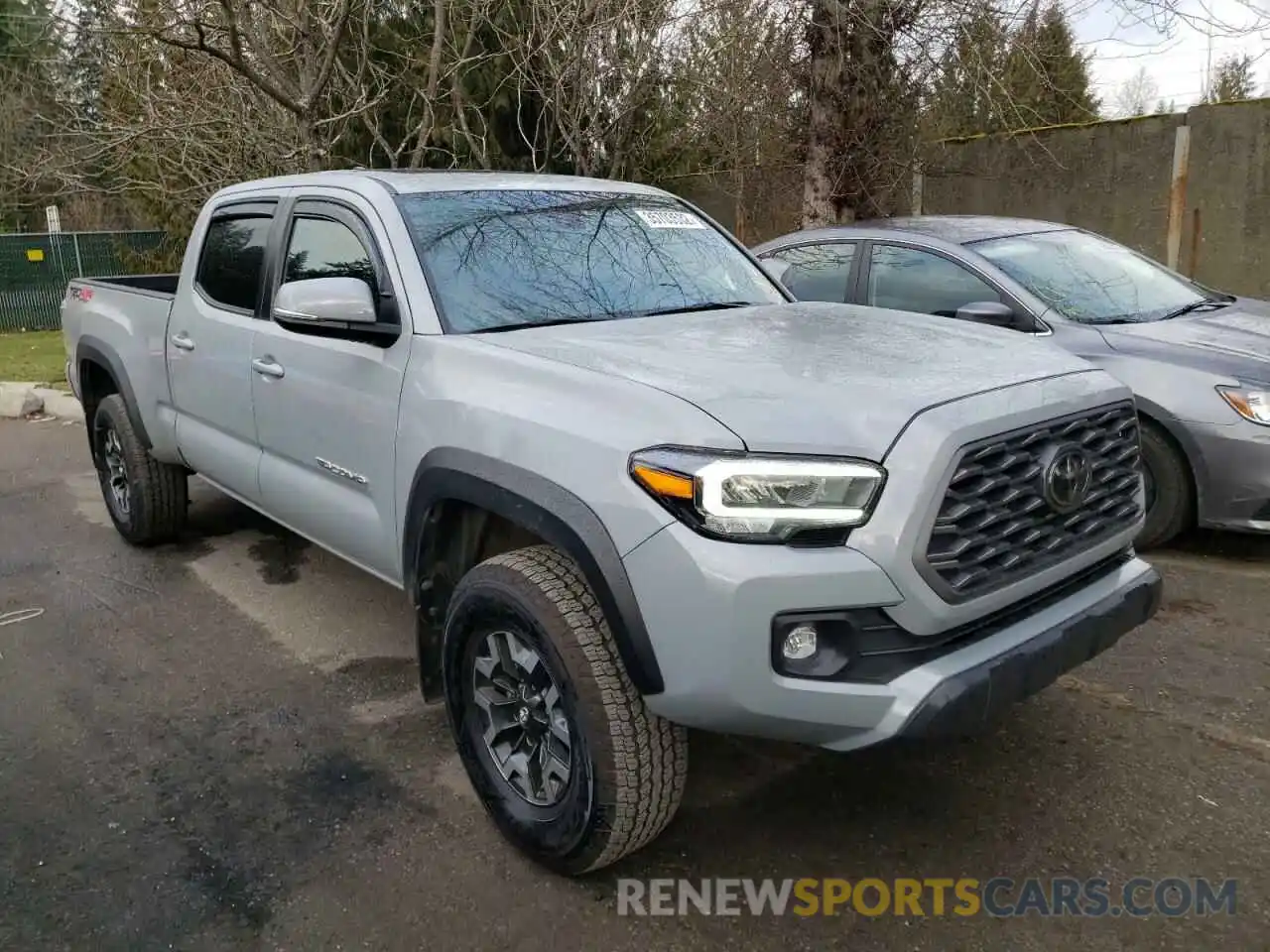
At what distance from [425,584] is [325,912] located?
0.97 meters

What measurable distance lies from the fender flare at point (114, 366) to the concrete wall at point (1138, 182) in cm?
740

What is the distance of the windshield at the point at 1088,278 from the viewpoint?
5.33 meters

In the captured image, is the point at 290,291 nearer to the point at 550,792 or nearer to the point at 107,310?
the point at 550,792

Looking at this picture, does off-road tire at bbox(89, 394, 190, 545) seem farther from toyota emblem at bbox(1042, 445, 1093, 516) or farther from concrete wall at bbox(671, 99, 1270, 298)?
concrete wall at bbox(671, 99, 1270, 298)

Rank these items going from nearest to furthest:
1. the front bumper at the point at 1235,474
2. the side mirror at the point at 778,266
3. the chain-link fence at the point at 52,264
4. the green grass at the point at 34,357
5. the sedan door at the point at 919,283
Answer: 1. the front bumper at the point at 1235,474
2. the sedan door at the point at 919,283
3. the side mirror at the point at 778,266
4. the green grass at the point at 34,357
5. the chain-link fence at the point at 52,264

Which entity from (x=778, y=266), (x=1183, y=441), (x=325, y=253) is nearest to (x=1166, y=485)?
(x=1183, y=441)

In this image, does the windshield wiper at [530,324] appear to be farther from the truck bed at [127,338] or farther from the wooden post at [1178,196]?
the wooden post at [1178,196]

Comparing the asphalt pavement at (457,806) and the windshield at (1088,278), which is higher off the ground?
the windshield at (1088,278)

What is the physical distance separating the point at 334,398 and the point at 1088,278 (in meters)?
4.04

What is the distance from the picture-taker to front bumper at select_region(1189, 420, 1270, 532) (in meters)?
4.59

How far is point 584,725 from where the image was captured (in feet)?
8.32

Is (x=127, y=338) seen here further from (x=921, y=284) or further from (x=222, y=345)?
(x=921, y=284)

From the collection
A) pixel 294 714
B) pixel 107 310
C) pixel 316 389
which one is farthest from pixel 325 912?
pixel 107 310

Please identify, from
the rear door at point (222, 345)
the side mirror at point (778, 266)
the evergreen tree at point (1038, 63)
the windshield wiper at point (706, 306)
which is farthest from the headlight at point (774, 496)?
the evergreen tree at point (1038, 63)
